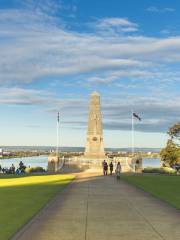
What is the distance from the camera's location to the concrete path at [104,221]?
42.6 ft

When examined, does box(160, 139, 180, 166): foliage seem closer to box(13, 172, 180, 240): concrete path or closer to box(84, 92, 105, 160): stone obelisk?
box(84, 92, 105, 160): stone obelisk

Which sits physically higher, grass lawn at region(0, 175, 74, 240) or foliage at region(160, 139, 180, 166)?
foliage at region(160, 139, 180, 166)

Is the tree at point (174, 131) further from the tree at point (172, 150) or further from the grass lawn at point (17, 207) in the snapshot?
the grass lawn at point (17, 207)

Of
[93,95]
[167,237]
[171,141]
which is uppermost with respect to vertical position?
[93,95]

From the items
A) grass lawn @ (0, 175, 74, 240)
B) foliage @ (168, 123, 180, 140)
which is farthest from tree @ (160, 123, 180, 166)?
grass lawn @ (0, 175, 74, 240)

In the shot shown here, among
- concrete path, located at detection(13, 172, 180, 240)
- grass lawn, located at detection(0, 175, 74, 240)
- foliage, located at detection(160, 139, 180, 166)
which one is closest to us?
concrete path, located at detection(13, 172, 180, 240)

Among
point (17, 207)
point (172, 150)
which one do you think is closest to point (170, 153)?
point (172, 150)

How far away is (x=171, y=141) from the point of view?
77.0 meters

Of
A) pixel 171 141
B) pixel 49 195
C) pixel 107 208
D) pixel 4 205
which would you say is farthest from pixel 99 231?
pixel 171 141

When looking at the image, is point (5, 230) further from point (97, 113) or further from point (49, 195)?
point (97, 113)

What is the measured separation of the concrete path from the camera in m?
13.0

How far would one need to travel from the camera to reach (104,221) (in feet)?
51.4

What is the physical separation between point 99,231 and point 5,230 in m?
2.85

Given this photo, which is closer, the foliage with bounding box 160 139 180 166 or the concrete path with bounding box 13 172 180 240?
the concrete path with bounding box 13 172 180 240
